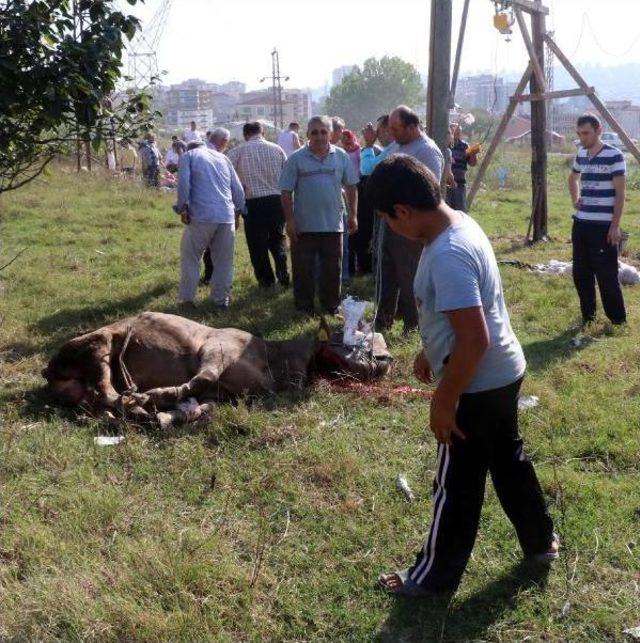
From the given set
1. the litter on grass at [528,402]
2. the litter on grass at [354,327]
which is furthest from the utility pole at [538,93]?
the litter on grass at [528,402]

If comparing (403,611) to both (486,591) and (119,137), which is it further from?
(119,137)

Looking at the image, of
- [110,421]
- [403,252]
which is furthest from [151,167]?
[110,421]

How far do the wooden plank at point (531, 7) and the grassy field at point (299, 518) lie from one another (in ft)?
20.8

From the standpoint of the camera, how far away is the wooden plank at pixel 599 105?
11492 millimetres

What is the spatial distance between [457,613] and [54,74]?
278 cm

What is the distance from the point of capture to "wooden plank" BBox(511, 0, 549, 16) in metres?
11.3

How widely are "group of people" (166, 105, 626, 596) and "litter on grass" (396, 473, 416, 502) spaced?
72 cm

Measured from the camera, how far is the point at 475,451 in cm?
307

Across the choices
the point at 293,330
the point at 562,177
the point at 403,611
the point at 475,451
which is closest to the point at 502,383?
the point at 475,451

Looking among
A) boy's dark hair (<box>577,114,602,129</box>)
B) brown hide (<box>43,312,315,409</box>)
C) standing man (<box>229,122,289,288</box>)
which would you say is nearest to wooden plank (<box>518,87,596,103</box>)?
standing man (<box>229,122,289,288</box>)

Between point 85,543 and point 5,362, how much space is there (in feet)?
11.0

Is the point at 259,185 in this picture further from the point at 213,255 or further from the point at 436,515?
the point at 436,515

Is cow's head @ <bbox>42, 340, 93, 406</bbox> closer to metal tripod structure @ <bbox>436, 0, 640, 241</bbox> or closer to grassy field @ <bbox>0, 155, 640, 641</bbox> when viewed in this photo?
grassy field @ <bbox>0, 155, 640, 641</bbox>

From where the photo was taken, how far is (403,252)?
22.4 ft
